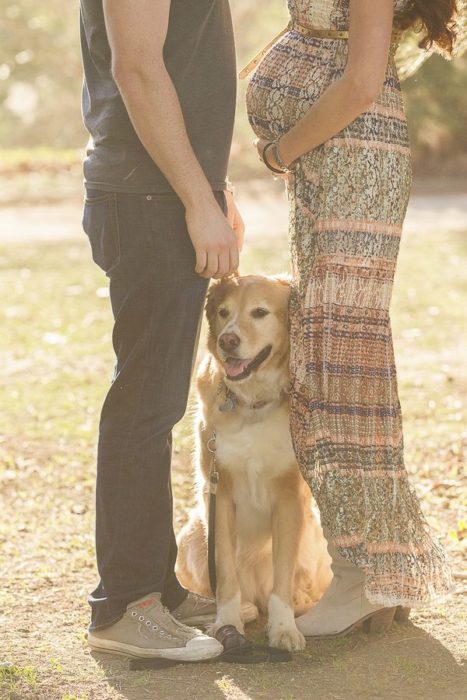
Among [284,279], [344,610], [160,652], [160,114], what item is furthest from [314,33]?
[160,652]

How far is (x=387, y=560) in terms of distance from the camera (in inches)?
134

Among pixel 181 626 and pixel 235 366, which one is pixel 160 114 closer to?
pixel 235 366

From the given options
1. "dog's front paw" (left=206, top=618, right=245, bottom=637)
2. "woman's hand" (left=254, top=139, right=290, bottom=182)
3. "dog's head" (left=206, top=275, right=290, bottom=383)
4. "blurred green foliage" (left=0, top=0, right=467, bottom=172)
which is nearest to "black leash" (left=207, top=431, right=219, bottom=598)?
"dog's front paw" (left=206, top=618, right=245, bottom=637)

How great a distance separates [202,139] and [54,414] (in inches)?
153

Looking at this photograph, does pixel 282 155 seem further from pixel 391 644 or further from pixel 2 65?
pixel 2 65

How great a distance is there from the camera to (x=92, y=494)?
17.6 ft

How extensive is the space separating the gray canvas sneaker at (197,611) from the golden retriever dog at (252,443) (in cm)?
11

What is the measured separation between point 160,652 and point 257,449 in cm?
71

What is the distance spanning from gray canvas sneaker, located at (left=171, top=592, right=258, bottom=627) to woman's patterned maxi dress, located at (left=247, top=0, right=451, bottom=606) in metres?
0.58

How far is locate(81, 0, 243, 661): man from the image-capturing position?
Answer: 3.01 meters

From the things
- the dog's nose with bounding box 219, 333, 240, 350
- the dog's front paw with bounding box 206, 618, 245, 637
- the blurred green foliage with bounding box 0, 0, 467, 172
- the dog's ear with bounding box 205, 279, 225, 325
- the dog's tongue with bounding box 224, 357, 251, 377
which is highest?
the blurred green foliage with bounding box 0, 0, 467, 172

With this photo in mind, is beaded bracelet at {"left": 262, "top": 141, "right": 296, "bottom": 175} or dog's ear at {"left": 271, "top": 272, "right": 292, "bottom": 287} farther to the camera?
dog's ear at {"left": 271, "top": 272, "right": 292, "bottom": 287}

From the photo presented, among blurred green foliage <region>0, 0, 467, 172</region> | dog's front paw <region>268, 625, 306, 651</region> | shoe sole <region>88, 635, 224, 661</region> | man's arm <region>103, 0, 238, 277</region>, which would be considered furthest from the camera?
blurred green foliage <region>0, 0, 467, 172</region>

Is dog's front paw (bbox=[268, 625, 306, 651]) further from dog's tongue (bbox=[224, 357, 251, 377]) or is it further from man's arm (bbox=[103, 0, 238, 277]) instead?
man's arm (bbox=[103, 0, 238, 277])
